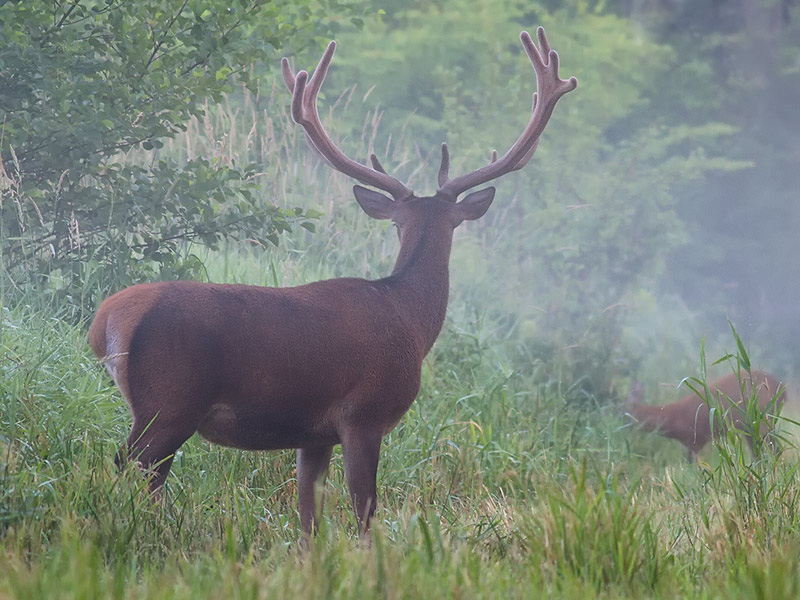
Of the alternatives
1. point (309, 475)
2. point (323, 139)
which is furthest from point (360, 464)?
point (323, 139)

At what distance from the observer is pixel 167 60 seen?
649cm

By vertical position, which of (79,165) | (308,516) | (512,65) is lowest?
(308,516)

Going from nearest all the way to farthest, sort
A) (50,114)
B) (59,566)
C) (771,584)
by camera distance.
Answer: (771,584) < (59,566) < (50,114)

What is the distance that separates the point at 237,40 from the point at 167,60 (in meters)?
0.44

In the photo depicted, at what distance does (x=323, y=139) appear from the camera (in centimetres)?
546

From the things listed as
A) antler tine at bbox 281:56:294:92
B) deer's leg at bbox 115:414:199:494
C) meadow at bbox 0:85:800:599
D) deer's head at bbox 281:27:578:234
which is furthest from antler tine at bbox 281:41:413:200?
deer's leg at bbox 115:414:199:494

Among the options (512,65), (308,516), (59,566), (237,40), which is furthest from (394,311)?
(512,65)

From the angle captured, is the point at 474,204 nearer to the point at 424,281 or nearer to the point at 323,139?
the point at 424,281

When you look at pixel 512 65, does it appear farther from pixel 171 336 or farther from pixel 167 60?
pixel 171 336

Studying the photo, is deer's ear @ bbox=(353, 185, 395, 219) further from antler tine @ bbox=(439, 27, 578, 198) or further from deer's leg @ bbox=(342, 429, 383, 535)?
deer's leg @ bbox=(342, 429, 383, 535)

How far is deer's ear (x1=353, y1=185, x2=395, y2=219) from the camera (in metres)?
5.40

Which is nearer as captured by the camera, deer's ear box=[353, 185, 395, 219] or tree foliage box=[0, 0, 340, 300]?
deer's ear box=[353, 185, 395, 219]

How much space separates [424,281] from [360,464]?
3.48ft

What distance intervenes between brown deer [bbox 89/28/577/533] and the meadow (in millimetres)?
241
